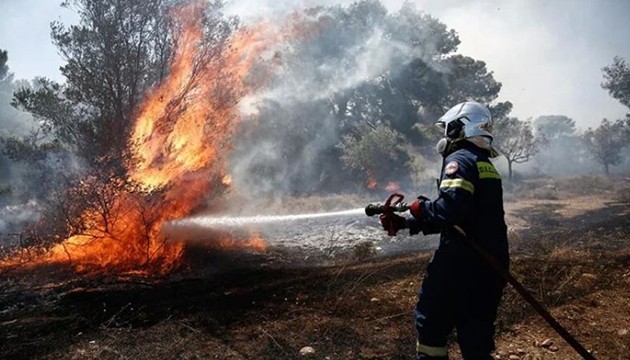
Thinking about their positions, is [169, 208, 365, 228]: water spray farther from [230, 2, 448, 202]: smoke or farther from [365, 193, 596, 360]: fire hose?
[365, 193, 596, 360]: fire hose

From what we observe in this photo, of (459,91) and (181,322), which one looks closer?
(181,322)

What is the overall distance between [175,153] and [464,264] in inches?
386

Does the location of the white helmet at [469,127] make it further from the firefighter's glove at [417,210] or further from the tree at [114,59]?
the tree at [114,59]

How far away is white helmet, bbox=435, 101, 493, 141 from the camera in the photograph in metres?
3.55

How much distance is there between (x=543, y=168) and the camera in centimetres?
5988

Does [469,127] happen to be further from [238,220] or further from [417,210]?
[238,220]

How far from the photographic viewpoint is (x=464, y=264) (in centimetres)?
322

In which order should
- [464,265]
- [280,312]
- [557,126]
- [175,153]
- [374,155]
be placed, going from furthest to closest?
[557,126] → [374,155] → [175,153] → [280,312] → [464,265]

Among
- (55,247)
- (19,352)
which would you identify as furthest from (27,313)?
(55,247)

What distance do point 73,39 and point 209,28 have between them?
4.20 meters

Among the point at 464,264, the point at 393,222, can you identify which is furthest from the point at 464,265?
the point at 393,222

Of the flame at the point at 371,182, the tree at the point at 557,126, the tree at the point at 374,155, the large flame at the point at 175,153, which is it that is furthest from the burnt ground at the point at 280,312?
the tree at the point at 557,126

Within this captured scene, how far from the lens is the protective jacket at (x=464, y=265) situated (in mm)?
3162

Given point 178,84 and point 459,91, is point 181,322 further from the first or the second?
point 459,91
